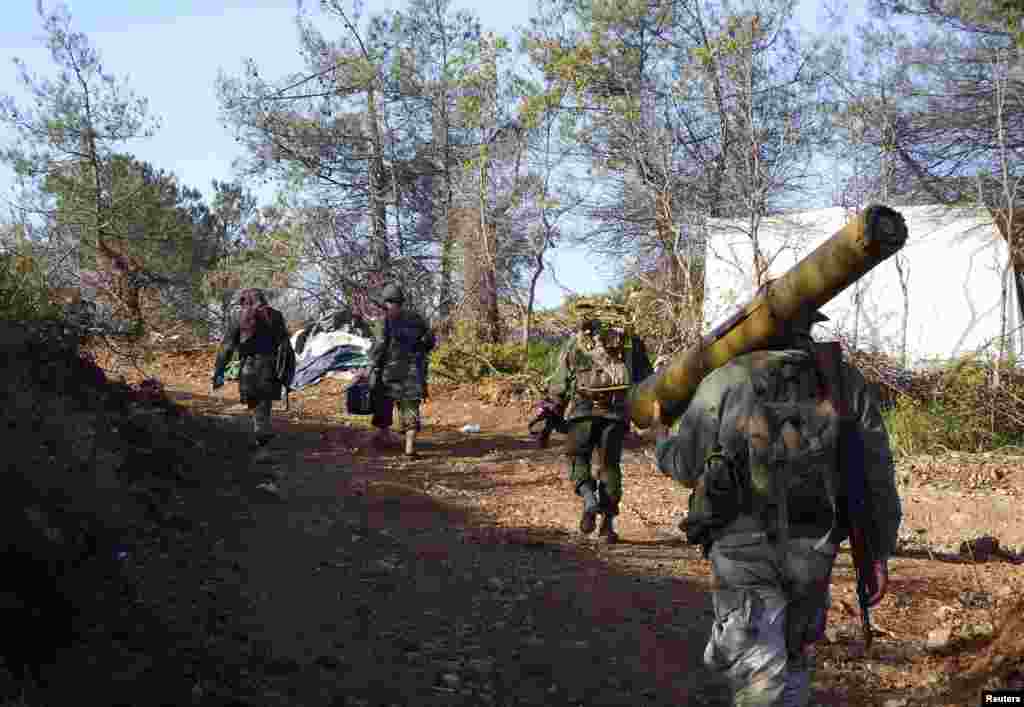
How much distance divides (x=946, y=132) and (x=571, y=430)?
12.1m

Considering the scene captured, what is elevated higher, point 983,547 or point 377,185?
point 377,185

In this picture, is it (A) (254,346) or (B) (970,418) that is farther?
(B) (970,418)

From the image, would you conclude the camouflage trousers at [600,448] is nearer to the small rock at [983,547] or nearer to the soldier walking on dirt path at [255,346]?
the small rock at [983,547]

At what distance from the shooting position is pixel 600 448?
8.16 metres

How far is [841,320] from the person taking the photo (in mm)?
15172

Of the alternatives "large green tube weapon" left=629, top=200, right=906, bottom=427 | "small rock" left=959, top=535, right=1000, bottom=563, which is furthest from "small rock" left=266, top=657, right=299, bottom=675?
"small rock" left=959, top=535, right=1000, bottom=563

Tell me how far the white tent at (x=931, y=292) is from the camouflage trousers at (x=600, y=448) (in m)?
7.49

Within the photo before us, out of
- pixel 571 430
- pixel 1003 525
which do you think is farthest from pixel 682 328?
pixel 571 430

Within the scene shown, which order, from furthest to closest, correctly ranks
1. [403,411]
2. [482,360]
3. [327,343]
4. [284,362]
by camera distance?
[327,343]
[482,360]
[403,411]
[284,362]

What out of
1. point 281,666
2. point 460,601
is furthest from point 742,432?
point 460,601

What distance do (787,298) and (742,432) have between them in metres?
0.46

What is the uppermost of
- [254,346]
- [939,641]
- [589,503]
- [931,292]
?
[931,292]

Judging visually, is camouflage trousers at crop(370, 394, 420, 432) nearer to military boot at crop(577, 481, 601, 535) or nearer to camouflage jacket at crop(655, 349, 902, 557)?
military boot at crop(577, 481, 601, 535)

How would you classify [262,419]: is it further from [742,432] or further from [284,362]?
[742,432]
